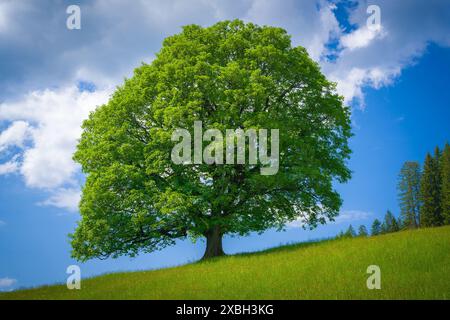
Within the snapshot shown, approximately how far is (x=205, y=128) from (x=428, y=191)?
4763 cm

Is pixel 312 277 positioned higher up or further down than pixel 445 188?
further down

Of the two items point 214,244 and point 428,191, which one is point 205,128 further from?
point 428,191

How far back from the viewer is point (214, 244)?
25.5 m

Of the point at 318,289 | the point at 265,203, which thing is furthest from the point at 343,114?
the point at 318,289

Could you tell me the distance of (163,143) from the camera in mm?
22703

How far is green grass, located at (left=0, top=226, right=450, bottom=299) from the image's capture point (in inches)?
513

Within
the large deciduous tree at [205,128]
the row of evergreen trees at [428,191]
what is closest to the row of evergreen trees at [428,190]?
the row of evergreen trees at [428,191]

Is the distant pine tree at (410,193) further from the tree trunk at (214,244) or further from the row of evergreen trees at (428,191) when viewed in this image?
the tree trunk at (214,244)

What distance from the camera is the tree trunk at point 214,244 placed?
2530 centimetres

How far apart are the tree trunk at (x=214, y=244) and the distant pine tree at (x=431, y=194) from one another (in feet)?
139

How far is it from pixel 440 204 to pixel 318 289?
2036 inches

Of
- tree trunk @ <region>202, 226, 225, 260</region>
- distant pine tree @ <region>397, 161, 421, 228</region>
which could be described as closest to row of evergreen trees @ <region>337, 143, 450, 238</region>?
distant pine tree @ <region>397, 161, 421, 228</region>

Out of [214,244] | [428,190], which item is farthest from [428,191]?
[214,244]
